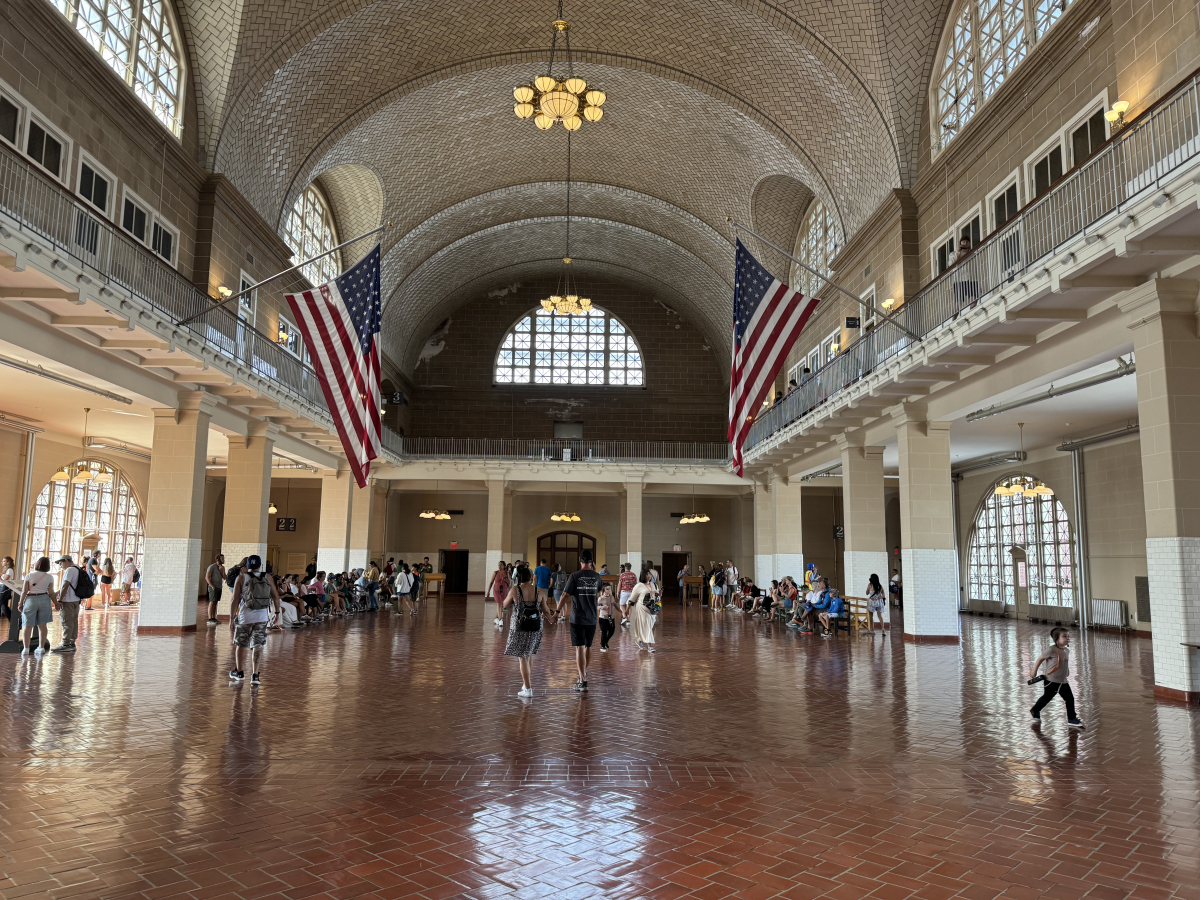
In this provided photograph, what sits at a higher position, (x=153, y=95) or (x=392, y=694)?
(x=153, y=95)

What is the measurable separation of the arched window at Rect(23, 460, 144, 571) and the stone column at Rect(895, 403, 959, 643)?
62.2 ft

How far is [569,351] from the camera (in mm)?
36281

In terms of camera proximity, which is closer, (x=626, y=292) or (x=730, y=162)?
(x=730, y=162)

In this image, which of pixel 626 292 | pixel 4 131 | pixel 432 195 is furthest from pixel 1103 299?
pixel 626 292

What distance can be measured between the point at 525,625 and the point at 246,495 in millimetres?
12586

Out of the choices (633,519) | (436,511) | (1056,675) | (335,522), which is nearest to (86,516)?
(335,522)

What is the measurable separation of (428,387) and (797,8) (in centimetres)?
2338

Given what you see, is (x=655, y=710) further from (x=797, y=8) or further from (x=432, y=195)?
(x=432, y=195)

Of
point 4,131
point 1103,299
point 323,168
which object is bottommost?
point 1103,299

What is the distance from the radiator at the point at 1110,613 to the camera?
18.5 meters

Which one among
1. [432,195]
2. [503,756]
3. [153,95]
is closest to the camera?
[503,756]

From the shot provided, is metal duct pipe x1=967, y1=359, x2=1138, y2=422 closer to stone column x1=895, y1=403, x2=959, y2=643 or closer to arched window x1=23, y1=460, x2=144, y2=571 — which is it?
stone column x1=895, y1=403, x2=959, y2=643

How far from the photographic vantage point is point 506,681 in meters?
9.41

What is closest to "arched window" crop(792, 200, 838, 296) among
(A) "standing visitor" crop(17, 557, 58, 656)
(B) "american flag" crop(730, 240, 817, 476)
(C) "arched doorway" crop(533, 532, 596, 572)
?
(B) "american flag" crop(730, 240, 817, 476)
